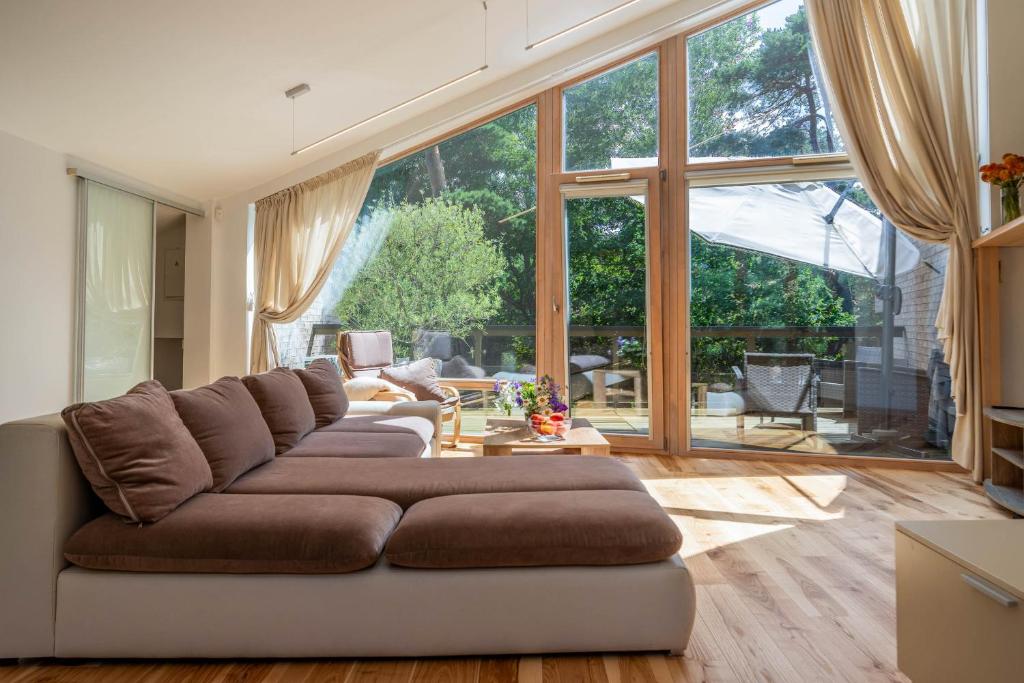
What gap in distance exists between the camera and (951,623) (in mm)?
1315

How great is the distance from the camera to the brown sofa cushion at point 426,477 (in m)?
2.38

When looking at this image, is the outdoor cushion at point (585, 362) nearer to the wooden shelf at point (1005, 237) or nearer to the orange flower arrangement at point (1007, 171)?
the wooden shelf at point (1005, 237)

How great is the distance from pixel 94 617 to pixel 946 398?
519 centimetres

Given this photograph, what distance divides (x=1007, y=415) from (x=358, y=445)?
355 centimetres

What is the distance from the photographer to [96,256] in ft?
15.3

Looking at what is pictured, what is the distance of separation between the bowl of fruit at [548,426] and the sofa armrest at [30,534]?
93.2 inches

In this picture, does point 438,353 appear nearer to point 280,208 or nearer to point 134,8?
point 280,208

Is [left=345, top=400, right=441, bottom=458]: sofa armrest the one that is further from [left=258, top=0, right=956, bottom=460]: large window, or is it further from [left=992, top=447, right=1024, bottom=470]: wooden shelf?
[left=992, top=447, right=1024, bottom=470]: wooden shelf

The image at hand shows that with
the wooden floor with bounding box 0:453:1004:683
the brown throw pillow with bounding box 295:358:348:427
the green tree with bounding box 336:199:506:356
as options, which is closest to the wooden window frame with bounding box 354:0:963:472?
the green tree with bounding box 336:199:506:356

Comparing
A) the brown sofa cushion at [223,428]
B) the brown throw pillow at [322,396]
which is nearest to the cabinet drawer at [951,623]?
the brown sofa cushion at [223,428]

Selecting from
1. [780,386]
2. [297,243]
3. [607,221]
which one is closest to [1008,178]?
[780,386]

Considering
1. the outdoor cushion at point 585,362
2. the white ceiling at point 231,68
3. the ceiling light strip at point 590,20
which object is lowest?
the outdoor cushion at point 585,362

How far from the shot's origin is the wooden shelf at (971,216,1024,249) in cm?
369

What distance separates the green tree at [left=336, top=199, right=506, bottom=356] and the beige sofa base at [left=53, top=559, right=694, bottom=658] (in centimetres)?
400
